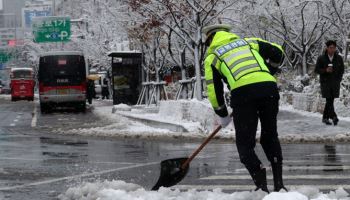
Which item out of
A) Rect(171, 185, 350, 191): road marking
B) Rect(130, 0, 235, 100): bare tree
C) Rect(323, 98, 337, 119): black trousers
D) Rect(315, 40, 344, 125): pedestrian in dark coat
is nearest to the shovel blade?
Rect(171, 185, 350, 191): road marking

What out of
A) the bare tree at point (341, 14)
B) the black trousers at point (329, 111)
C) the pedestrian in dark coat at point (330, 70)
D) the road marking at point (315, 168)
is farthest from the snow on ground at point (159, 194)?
the bare tree at point (341, 14)

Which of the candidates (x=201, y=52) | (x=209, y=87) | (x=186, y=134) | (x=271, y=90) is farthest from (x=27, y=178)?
(x=201, y=52)

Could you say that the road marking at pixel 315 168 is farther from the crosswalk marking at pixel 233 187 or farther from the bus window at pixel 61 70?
the bus window at pixel 61 70

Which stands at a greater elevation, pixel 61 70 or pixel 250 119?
pixel 61 70

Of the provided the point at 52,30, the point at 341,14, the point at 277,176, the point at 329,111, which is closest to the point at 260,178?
the point at 277,176

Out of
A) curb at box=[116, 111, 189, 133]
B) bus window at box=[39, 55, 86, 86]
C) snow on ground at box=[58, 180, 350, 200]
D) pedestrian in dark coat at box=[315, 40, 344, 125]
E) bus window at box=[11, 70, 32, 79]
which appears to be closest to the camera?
A: snow on ground at box=[58, 180, 350, 200]

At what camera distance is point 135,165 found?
31.0 ft

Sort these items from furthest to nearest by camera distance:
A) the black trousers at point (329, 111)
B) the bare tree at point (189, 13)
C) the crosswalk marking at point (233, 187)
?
the bare tree at point (189, 13)
the black trousers at point (329, 111)
the crosswalk marking at point (233, 187)

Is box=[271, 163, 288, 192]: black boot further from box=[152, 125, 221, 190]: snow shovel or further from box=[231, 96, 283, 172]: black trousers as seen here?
box=[152, 125, 221, 190]: snow shovel

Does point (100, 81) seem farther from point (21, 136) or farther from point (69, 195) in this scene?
point (69, 195)

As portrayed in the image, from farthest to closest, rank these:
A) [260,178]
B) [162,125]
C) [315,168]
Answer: [162,125]
[315,168]
[260,178]

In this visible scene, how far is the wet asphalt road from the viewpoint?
7410 millimetres

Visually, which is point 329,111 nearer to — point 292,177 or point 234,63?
point 292,177

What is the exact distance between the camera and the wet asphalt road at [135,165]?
7.41m
